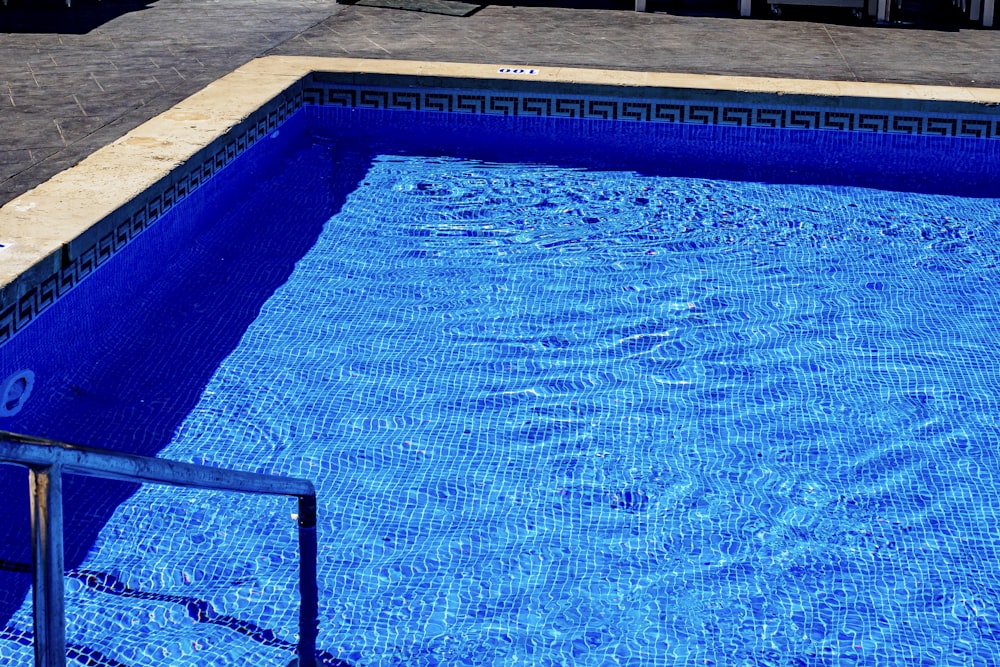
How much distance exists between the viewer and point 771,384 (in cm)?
408

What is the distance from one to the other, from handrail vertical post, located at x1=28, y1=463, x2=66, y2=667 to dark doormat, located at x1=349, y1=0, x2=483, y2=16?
7890mm

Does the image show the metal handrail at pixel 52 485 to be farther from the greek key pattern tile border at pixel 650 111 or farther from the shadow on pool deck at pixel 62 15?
the shadow on pool deck at pixel 62 15

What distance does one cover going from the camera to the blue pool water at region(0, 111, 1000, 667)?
9.53 ft

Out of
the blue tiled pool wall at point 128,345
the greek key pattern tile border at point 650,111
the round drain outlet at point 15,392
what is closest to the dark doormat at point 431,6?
the greek key pattern tile border at point 650,111

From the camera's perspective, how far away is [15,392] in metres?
3.54

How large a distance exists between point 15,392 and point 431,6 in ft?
20.7

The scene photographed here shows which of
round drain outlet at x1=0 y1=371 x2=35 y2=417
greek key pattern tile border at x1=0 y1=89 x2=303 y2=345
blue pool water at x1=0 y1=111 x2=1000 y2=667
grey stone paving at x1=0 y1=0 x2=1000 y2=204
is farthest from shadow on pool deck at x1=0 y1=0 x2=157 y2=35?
round drain outlet at x1=0 y1=371 x2=35 y2=417

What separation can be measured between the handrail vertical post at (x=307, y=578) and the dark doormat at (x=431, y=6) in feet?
23.3

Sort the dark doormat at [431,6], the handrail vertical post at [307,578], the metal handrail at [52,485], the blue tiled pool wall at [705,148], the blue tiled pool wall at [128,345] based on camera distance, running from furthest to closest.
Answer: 1. the dark doormat at [431,6]
2. the blue tiled pool wall at [705,148]
3. the blue tiled pool wall at [128,345]
4. the handrail vertical post at [307,578]
5. the metal handrail at [52,485]

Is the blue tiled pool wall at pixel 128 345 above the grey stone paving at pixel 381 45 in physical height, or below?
below

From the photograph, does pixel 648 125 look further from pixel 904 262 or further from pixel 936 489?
pixel 936 489

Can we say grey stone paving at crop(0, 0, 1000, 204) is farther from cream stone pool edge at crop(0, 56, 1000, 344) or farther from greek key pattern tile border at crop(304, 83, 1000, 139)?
greek key pattern tile border at crop(304, 83, 1000, 139)

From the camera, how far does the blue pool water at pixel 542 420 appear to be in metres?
2.90

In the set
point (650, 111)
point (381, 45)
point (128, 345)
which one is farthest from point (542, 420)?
point (381, 45)
